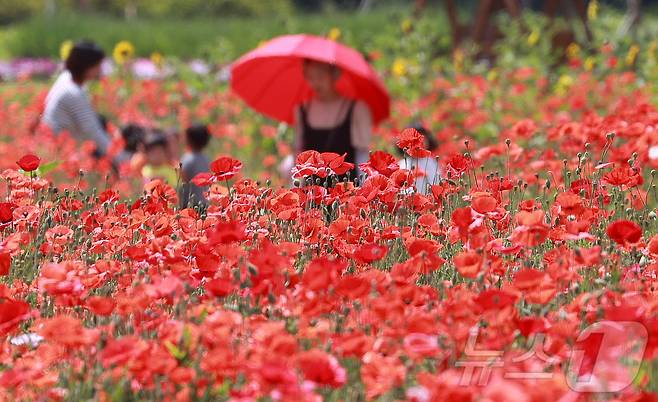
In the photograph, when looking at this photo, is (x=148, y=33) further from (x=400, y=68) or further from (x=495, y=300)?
(x=495, y=300)

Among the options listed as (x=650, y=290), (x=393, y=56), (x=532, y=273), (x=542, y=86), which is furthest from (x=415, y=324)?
(x=393, y=56)

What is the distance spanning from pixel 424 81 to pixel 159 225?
289 inches

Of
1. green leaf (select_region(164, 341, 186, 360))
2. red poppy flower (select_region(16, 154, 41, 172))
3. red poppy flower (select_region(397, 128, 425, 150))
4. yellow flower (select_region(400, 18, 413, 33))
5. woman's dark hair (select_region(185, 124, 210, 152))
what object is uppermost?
yellow flower (select_region(400, 18, 413, 33))

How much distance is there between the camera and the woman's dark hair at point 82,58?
7.01 meters

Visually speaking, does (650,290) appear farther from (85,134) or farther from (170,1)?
(170,1)

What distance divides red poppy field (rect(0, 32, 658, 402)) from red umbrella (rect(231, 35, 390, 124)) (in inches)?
76.1

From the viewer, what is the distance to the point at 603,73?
32.7 ft

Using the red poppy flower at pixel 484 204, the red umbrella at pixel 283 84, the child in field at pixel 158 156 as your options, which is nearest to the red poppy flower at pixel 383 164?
the red poppy flower at pixel 484 204

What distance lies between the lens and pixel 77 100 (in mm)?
7098

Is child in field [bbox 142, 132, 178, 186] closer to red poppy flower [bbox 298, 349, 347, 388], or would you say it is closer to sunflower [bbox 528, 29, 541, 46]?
red poppy flower [bbox 298, 349, 347, 388]

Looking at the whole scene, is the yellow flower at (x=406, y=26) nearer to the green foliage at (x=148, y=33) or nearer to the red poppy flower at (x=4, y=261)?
the green foliage at (x=148, y=33)

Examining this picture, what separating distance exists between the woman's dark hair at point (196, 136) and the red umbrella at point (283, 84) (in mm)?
388

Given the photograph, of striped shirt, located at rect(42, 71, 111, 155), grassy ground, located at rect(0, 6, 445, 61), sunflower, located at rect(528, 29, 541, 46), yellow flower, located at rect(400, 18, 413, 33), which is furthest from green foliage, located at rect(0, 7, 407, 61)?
striped shirt, located at rect(42, 71, 111, 155)

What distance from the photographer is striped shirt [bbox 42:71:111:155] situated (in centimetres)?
710
